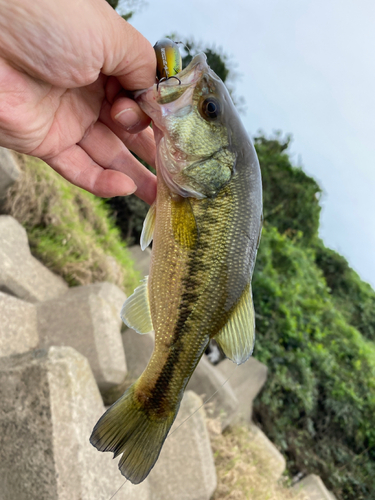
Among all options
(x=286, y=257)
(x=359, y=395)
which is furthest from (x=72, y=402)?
(x=286, y=257)

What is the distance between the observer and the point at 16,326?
3.00 meters

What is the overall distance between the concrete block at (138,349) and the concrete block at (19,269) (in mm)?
1238

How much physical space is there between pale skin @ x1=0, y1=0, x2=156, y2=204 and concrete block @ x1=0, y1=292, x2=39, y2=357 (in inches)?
63.7

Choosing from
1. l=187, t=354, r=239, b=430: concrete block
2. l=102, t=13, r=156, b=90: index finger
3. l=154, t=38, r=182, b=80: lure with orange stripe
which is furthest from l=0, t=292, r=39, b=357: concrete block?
l=187, t=354, r=239, b=430: concrete block

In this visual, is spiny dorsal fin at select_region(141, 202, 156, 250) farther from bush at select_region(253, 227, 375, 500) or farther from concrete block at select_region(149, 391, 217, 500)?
bush at select_region(253, 227, 375, 500)

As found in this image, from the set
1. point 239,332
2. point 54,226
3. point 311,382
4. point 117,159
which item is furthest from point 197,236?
point 311,382

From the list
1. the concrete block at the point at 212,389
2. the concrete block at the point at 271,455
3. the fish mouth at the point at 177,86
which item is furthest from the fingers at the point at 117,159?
the concrete block at the point at 271,455

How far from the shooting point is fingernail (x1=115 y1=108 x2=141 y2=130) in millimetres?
1557

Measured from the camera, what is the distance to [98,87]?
5.88 feet

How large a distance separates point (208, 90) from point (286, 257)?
33.4ft

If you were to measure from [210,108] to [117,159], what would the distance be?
681 millimetres

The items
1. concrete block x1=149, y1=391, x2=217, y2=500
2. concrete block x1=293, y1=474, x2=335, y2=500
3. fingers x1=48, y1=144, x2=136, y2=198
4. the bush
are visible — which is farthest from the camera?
the bush

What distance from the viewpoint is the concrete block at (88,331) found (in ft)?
10.9

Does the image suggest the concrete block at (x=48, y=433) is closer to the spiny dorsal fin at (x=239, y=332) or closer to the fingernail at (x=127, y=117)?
the spiny dorsal fin at (x=239, y=332)
